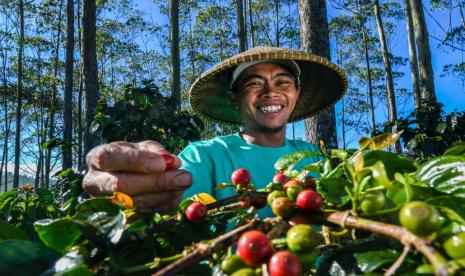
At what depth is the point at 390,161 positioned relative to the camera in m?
0.52

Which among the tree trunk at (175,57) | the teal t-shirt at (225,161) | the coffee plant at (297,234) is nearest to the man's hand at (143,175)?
the coffee plant at (297,234)

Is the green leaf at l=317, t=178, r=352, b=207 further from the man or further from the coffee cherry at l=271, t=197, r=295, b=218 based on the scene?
the man

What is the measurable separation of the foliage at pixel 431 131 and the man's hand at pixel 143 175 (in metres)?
4.33

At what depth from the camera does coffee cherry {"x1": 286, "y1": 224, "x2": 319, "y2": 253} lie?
391 mm

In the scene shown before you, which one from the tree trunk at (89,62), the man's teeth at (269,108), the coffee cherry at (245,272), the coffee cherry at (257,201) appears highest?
the tree trunk at (89,62)

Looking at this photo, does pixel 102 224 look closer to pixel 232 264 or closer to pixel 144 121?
pixel 232 264

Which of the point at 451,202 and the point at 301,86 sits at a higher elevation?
the point at 301,86

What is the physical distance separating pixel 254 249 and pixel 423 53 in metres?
11.1

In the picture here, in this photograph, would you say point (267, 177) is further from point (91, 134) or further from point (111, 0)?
point (111, 0)

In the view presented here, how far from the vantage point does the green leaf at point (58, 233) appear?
0.47m

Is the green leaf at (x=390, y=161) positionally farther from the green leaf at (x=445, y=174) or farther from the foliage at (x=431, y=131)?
the foliage at (x=431, y=131)

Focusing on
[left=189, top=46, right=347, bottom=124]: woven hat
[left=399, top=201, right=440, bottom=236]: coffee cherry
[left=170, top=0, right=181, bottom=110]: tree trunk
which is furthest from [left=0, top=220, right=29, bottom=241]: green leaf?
[left=170, top=0, right=181, bottom=110]: tree trunk

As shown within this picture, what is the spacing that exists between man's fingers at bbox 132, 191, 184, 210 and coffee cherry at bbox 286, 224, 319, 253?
1.26 ft

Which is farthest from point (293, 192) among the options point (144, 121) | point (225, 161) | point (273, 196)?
point (144, 121)
